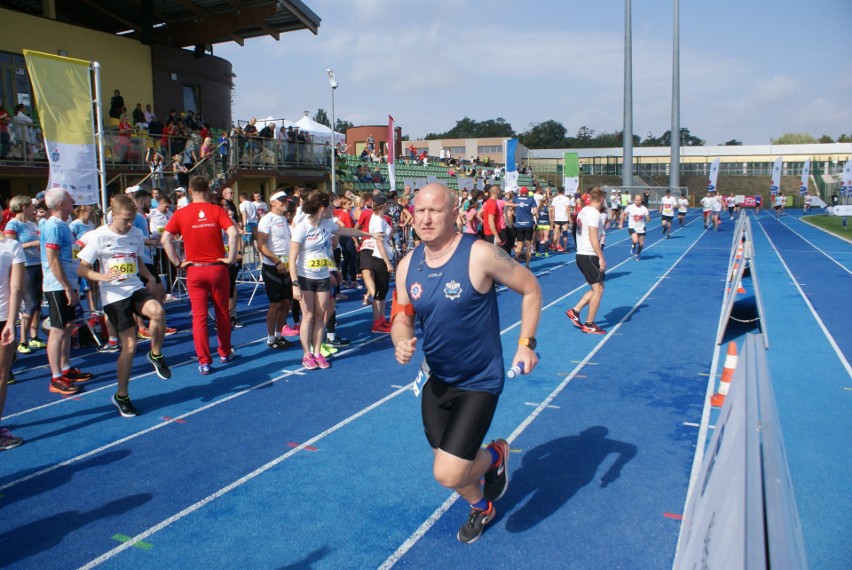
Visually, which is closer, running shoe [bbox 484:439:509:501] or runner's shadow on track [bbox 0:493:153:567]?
runner's shadow on track [bbox 0:493:153:567]

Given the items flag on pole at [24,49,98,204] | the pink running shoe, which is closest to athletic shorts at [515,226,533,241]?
the pink running shoe

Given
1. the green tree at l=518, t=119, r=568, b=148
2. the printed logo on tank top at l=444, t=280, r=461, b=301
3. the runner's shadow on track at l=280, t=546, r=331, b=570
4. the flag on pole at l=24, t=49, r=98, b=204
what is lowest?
the runner's shadow on track at l=280, t=546, r=331, b=570

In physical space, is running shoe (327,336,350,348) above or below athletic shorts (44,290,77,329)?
below

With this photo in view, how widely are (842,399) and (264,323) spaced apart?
25.2 ft

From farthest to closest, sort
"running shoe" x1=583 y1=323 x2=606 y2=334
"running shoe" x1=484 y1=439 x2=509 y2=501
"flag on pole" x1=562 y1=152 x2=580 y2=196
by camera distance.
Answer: "flag on pole" x1=562 y1=152 x2=580 y2=196, "running shoe" x1=583 y1=323 x2=606 y2=334, "running shoe" x1=484 y1=439 x2=509 y2=501

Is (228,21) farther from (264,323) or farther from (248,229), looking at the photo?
(264,323)

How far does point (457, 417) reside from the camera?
11.1ft

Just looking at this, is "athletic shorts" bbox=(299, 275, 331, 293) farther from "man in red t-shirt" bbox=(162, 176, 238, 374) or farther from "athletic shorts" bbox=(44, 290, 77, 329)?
"athletic shorts" bbox=(44, 290, 77, 329)

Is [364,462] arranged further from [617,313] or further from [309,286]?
[617,313]

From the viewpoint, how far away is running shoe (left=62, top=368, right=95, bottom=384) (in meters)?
6.58

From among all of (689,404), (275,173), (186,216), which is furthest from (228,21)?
(689,404)

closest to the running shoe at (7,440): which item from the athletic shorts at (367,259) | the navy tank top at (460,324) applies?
the navy tank top at (460,324)

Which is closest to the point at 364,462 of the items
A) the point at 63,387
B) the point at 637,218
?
the point at 63,387

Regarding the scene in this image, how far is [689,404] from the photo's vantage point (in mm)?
5789
